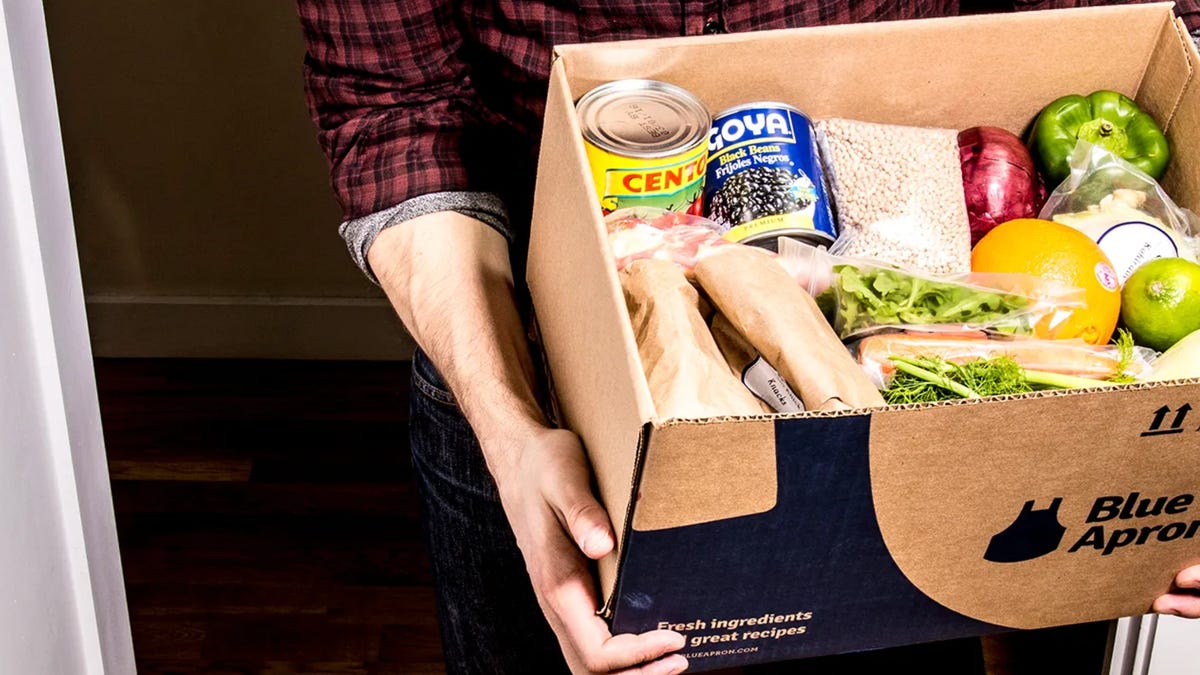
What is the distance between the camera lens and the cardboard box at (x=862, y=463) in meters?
0.60

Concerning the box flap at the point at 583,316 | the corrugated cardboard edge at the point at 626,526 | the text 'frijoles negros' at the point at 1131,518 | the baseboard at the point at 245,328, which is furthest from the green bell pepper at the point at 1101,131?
the baseboard at the point at 245,328

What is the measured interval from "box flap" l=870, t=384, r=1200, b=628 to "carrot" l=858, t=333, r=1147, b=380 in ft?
0.30

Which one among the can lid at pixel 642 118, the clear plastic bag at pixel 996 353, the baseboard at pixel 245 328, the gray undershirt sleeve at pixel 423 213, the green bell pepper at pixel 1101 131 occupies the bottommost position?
the baseboard at pixel 245 328

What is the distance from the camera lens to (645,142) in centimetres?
78

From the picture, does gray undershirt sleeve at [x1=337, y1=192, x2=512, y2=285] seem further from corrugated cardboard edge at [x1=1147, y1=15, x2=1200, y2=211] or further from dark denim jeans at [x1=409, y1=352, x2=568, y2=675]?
corrugated cardboard edge at [x1=1147, y1=15, x2=1200, y2=211]

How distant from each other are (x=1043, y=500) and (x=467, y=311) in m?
0.45

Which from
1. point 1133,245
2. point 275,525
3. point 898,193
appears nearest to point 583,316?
point 898,193

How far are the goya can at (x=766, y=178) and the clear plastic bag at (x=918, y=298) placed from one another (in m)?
0.02

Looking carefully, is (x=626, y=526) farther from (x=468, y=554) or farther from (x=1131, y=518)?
(x=468, y=554)

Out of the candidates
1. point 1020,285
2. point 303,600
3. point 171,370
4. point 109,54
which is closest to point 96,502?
point 1020,285

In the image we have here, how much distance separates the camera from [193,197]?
2346 mm

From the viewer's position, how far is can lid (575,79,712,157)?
771mm

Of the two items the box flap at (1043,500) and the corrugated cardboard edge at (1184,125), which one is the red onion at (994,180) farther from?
the box flap at (1043,500)

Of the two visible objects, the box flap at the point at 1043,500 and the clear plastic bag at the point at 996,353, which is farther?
the clear plastic bag at the point at 996,353
